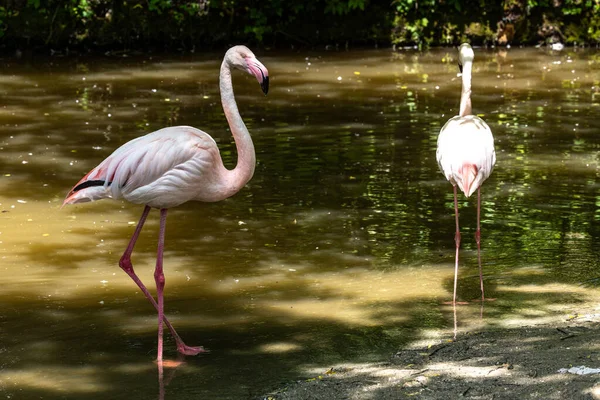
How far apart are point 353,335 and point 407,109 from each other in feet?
23.9

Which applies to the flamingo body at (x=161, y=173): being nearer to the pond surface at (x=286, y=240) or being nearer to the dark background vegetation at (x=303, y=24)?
the pond surface at (x=286, y=240)

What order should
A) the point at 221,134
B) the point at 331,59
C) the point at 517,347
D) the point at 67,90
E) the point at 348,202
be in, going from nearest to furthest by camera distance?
1. the point at 517,347
2. the point at 348,202
3. the point at 221,134
4. the point at 67,90
5. the point at 331,59

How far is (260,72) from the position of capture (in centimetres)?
557

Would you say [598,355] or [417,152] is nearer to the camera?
[598,355]

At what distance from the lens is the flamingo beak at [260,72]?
18.1ft

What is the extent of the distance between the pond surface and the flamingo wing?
2.69ft

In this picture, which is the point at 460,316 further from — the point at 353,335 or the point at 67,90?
the point at 67,90

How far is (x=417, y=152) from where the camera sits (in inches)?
405

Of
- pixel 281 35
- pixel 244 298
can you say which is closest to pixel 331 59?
pixel 281 35

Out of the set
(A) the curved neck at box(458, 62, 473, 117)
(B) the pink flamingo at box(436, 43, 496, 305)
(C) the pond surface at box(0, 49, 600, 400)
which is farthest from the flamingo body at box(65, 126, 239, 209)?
(A) the curved neck at box(458, 62, 473, 117)

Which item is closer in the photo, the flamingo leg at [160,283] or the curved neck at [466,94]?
the flamingo leg at [160,283]

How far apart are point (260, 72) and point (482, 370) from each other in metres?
2.05

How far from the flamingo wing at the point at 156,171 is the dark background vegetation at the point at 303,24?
1297cm

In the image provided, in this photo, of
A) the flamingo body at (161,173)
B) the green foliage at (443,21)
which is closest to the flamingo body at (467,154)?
the flamingo body at (161,173)
